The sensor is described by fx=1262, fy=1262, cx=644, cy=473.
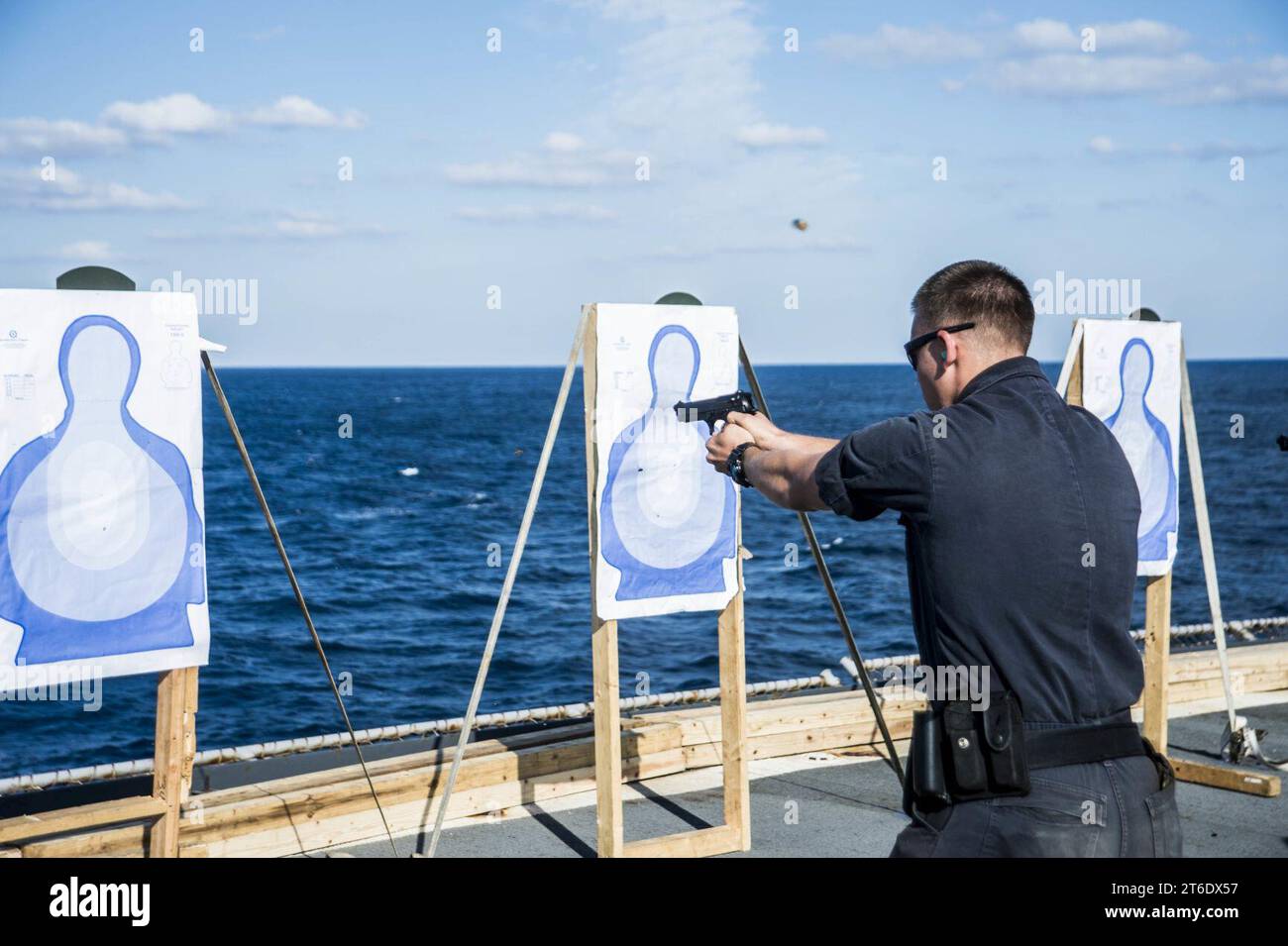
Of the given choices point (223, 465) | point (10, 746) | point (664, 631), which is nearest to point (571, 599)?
point (664, 631)

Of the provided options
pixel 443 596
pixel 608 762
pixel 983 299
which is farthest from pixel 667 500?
pixel 443 596

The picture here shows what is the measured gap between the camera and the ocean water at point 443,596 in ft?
58.9

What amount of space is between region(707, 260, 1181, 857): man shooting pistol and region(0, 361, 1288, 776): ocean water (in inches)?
567

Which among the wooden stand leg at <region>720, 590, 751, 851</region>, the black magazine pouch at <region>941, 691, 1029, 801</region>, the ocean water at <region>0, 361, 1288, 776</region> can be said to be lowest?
the ocean water at <region>0, 361, 1288, 776</region>

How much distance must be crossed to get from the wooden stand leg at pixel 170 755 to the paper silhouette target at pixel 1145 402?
195 inches

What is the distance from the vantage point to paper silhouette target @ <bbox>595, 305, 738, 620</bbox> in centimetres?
572

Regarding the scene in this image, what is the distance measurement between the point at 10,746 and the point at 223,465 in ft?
122

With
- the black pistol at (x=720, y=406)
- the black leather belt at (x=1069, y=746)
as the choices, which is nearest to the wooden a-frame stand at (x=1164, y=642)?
the black pistol at (x=720, y=406)

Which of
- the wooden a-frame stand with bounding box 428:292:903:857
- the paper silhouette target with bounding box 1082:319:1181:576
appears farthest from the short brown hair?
the paper silhouette target with bounding box 1082:319:1181:576

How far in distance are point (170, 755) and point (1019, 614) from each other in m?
3.55

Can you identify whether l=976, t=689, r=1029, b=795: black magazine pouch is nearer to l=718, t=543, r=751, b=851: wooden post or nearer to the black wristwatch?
the black wristwatch

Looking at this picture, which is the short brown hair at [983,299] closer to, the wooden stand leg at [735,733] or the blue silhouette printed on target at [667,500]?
the blue silhouette printed on target at [667,500]
